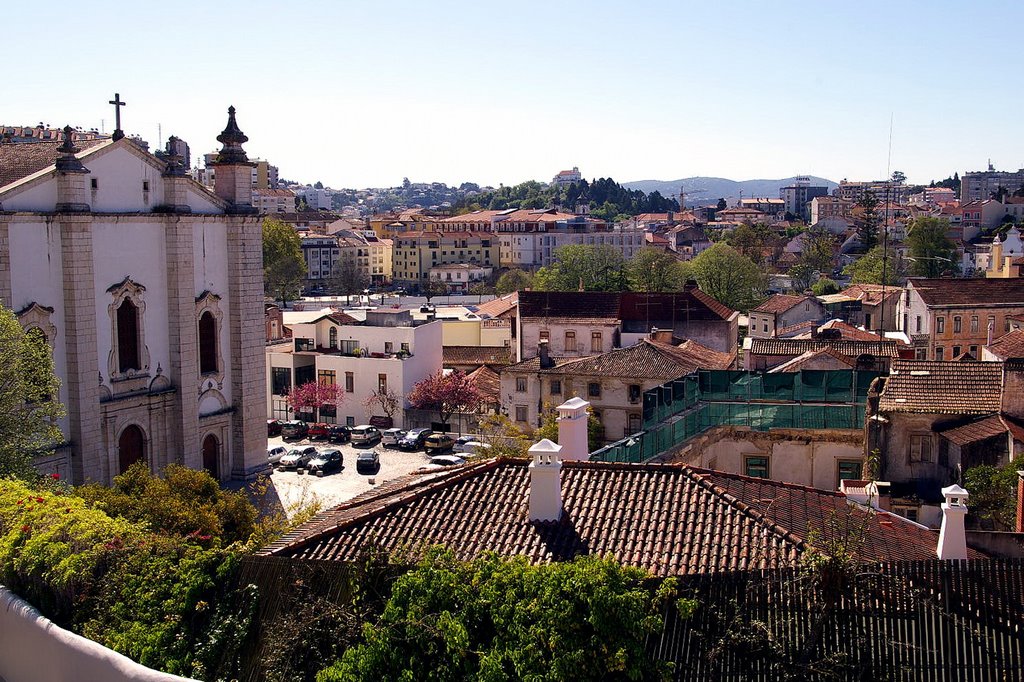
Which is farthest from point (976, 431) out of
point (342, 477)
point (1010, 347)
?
point (342, 477)

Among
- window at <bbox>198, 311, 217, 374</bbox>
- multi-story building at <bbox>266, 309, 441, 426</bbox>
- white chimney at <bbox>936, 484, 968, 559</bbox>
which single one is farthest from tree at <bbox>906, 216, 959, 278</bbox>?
white chimney at <bbox>936, 484, 968, 559</bbox>

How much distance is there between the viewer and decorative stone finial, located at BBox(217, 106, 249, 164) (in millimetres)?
30219

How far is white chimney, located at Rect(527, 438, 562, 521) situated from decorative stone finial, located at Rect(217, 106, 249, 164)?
2169 centimetres

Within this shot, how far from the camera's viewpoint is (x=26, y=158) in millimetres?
26250

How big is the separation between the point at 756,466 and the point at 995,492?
4328 millimetres

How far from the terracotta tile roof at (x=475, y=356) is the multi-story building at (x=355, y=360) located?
2560 millimetres

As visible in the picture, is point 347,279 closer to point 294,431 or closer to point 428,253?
point 428,253

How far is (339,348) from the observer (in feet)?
154

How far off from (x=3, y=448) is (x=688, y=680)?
11.9 metres

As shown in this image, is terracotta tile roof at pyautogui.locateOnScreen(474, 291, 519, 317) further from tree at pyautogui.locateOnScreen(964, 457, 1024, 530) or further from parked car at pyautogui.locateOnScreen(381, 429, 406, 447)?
tree at pyautogui.locateOnScreen(964, 457, 1024, 530)

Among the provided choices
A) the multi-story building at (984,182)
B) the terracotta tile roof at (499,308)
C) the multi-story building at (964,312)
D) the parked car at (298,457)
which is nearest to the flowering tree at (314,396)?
the parked car at (298,457)

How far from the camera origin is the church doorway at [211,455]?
96.6ft

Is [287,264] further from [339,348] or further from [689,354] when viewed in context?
[689,354]

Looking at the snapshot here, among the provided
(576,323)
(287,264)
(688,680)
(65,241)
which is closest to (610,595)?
(688,680)
